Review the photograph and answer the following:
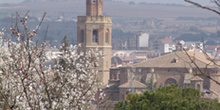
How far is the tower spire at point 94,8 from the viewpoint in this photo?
6674 cm

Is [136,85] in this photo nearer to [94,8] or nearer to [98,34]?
[98,34]

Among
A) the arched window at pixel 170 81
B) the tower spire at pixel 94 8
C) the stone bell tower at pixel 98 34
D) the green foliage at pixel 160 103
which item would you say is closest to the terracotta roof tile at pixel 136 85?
the arched window at pixel 170 81

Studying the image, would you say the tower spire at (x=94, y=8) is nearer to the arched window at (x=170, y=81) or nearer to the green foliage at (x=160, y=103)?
the arched window at (x=170, y=81)

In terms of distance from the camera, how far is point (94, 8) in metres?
67.2

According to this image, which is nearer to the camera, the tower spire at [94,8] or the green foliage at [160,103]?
the green foliage at [160,103]

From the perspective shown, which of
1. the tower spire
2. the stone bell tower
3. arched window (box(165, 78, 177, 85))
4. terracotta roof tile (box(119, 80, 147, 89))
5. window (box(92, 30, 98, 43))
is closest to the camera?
terracotta roof tile (box(119, 80, 147, 89))

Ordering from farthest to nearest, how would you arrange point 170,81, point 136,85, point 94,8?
point 94,8 → point 170,81 → point 136,85

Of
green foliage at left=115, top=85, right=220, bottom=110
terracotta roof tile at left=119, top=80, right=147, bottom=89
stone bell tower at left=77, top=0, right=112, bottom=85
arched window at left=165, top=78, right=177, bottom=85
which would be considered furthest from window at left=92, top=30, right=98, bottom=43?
green foliage at left=115, top=85, right=220, bottom=110

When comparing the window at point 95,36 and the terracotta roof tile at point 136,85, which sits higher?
the window at point 95,36

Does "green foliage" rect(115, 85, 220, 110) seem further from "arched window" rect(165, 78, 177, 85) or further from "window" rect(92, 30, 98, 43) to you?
"window" rect(92, 30, 98, 43)

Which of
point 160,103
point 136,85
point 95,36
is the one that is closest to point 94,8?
point 95,36

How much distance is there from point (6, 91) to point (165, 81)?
52.2 metres

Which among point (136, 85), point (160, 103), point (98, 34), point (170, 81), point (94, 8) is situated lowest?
point (136, 85)

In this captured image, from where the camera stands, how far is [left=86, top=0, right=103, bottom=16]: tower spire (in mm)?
66738
